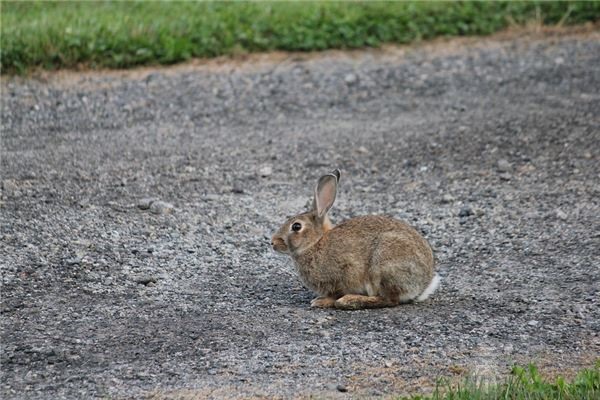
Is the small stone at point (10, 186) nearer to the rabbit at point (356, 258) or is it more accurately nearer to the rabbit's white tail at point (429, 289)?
the rabbit at point (356, 258)

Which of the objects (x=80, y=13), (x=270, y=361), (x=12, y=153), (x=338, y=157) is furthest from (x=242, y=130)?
(x=270, y=361)

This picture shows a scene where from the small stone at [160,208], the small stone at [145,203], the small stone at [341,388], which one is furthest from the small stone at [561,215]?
the small stone at [341,388]

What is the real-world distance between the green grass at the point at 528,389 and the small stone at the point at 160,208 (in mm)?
3254

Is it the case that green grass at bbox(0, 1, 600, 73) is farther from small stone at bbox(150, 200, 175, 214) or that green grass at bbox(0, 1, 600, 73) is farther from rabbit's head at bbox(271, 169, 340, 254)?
rabbit's head at bbox(271, 169, 340, 254)

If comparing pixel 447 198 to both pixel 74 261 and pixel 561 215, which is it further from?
pixel 74 261

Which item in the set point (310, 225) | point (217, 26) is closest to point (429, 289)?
Answer: point (310, 225)

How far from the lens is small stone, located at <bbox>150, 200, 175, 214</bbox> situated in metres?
7.84

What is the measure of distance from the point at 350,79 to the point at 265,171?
7.79 feet

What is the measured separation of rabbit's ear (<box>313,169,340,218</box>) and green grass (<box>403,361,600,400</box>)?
1700 millimetres

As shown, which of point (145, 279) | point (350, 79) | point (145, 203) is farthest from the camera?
point (350, 79)

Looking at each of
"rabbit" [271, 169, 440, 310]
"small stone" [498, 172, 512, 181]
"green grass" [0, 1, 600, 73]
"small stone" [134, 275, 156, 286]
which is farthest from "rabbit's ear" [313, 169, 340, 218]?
"green grass" [0, 1, 600, 73]

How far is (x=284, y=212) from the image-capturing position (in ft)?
26.3

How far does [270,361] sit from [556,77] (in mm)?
6482

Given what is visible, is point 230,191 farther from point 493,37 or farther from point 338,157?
point 493,37
